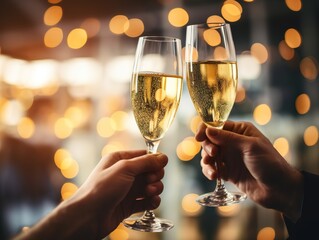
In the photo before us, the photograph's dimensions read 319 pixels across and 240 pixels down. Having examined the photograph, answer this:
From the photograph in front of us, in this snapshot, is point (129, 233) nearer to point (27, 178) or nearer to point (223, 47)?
point (27, 178)

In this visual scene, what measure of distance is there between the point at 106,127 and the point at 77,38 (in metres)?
0.80

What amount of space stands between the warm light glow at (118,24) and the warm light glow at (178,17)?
1.24 ft

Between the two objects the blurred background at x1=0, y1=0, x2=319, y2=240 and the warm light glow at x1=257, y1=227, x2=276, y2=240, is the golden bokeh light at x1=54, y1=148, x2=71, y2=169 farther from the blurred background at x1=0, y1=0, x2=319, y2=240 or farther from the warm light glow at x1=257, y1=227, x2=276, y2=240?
the warm light glow at x1=257, y1=227, x2=276, y2=240

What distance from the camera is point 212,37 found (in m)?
1.13

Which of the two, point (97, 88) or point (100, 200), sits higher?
point (97, 88)

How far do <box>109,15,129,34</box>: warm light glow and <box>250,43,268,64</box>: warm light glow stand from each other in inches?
43.1

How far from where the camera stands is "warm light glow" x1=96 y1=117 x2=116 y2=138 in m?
3.67

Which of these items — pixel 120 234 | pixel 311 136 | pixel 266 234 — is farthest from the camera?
pixel 311 136

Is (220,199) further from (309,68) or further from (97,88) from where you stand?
(309,68)

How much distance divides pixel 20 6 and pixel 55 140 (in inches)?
45.0

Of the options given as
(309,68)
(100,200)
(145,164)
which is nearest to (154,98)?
(145,164)

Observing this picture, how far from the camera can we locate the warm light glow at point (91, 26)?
367cm

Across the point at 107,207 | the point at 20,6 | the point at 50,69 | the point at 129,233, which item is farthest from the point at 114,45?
the point at 107,207

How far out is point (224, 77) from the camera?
110cm
